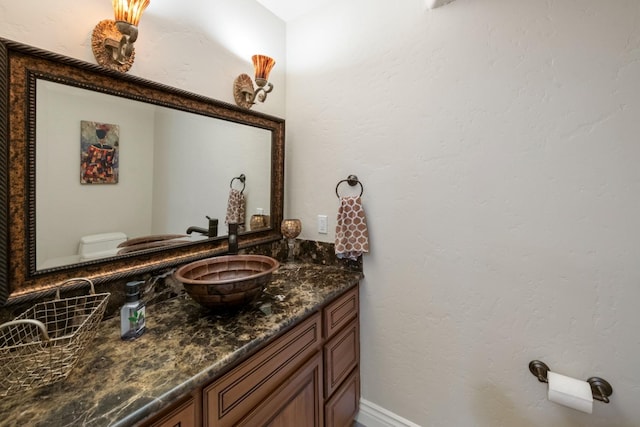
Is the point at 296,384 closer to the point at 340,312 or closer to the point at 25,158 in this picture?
the point at 340,312

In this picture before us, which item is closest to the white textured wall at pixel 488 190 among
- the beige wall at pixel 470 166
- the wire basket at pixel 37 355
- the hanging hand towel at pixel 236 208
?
the beige wall at pixel 470 166

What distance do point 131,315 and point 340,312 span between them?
0.89 m

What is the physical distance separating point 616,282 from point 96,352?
1.76 metres

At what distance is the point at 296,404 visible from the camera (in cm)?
107

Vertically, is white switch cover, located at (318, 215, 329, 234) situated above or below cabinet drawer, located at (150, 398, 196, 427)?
above

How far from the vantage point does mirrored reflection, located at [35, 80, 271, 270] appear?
91 cm

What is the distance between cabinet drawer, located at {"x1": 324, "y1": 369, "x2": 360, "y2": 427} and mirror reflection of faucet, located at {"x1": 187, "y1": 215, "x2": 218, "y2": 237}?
3.26 feet

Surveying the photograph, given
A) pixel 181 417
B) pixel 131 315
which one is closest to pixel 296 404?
pixel 181 417

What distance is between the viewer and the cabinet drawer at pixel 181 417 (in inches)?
25.9

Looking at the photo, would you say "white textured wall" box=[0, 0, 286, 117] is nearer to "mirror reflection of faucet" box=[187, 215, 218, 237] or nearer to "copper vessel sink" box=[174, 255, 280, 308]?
"mirror reflection of faucet" box=[187, 215, 218, 237]

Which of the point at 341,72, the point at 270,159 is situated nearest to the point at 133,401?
the point at 270,159

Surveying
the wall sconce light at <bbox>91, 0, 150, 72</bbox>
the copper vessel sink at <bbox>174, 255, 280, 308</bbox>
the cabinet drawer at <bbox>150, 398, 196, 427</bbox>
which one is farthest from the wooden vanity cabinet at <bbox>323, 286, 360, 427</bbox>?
the wall sconce light at <bbox>91, 0, 150, 72</bbox>

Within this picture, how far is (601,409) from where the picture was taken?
1044mm

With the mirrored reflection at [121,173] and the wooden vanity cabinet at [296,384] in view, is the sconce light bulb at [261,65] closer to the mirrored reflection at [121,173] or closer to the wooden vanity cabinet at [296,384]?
the mirrored reflection at [121,173]
